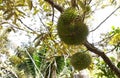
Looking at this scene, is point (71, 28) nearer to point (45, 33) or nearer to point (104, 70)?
point (45, 33)

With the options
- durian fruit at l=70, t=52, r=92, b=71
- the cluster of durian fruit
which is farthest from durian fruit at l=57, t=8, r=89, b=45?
durian fruit at l=70, t=52, r=92, b=71

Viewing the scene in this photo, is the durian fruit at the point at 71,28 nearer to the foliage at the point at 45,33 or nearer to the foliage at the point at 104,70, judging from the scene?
→ the foliage at the point at 45,33

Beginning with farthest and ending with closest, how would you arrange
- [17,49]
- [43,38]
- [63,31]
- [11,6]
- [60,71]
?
[60,71], [17,49], [43,38], [11,6], [63,31]

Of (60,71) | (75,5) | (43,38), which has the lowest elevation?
(60,71)

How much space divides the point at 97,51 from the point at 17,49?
6321 mm

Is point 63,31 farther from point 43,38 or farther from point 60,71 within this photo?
point 60,71

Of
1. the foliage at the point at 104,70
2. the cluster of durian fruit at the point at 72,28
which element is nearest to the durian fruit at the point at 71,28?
the cluster of durian fruit at the point at 72,28

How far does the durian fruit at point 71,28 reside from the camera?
5.85 ft

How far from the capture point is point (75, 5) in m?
1.88

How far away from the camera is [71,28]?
1772 mm

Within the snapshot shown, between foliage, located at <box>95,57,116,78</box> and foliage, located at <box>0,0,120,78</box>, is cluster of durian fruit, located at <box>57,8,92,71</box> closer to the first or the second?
foliage, located at <box>0,0,120,78</box>

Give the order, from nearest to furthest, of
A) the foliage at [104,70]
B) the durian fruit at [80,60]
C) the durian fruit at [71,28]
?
the durian fruit at [71,28] < the durian fruit at [80,60] < the foliage at [104,70]

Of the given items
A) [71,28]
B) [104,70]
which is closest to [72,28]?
[71,28]

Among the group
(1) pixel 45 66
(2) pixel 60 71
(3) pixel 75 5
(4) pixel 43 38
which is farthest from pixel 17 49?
(3) pixel 75 5
